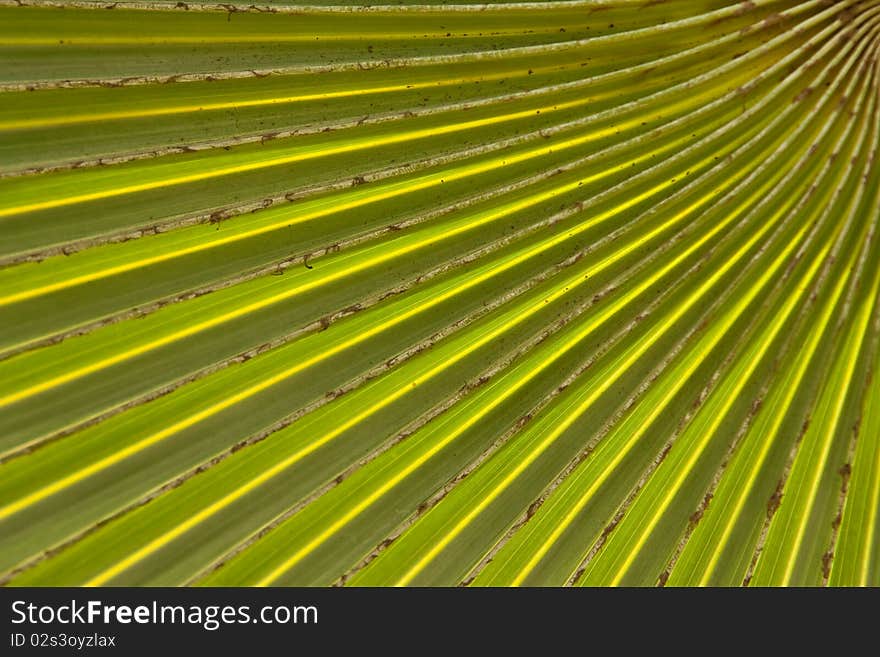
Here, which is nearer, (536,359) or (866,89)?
(536,359)

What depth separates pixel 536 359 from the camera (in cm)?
95

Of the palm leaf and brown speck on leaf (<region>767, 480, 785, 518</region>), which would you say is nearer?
the palm leaf

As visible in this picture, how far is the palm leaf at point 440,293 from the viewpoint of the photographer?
2.41 ft

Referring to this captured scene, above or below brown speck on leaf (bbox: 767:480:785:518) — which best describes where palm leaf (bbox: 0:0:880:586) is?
above

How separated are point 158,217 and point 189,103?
13 centimetres

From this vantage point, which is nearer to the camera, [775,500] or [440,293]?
[440,293]

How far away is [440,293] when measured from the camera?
2.92ft

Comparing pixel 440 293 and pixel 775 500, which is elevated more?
pixel 440 293

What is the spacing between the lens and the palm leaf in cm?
73

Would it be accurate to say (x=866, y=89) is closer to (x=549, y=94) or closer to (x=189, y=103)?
(x=549, y=94)

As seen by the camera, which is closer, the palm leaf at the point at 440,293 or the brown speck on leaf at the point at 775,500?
the palm leaf at the point at 440,293

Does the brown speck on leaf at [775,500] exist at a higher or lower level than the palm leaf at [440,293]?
lower

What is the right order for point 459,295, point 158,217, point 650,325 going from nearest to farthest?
point 158,217
point 459,295
point 650,325

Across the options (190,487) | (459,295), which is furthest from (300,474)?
(459,295)
